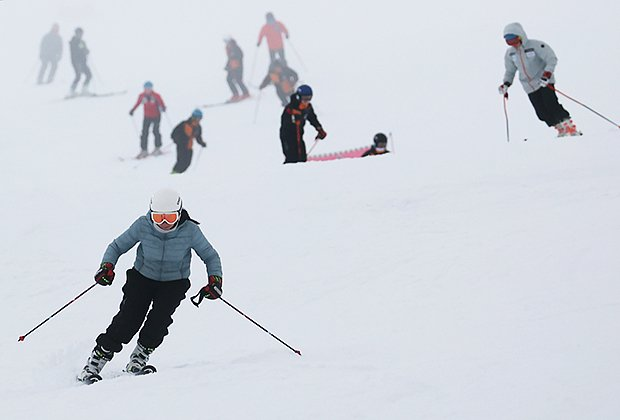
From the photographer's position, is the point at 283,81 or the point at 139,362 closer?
the point at 139,362

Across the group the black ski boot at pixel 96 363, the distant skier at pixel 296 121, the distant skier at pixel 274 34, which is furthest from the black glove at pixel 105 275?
the distant skier at pixel 274 34

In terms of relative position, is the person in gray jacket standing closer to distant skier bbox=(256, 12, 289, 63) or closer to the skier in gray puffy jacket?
the skier in gray puffy jacket

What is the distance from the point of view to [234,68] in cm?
1614

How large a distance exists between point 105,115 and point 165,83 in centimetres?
279

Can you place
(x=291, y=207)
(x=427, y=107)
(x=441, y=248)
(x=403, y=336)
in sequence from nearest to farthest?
(x=403, y=336), (x=441, y=248), (x=291, y=207), (x=427, y=107)

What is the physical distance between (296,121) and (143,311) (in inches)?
176

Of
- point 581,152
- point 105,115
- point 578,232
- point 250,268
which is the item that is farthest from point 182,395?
point 105,115

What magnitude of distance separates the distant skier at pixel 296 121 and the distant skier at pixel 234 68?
7.44 metres

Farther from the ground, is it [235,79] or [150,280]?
[235,79]

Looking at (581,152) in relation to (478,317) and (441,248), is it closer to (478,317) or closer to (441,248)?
(441,248)

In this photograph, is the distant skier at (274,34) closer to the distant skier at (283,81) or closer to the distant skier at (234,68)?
the distant skier at (234,68)

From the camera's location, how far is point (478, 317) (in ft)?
15.8

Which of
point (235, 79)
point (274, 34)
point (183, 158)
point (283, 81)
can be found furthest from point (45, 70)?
point (183, 158)

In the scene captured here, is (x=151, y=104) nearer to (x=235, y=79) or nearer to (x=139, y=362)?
(x=235, y=79)
